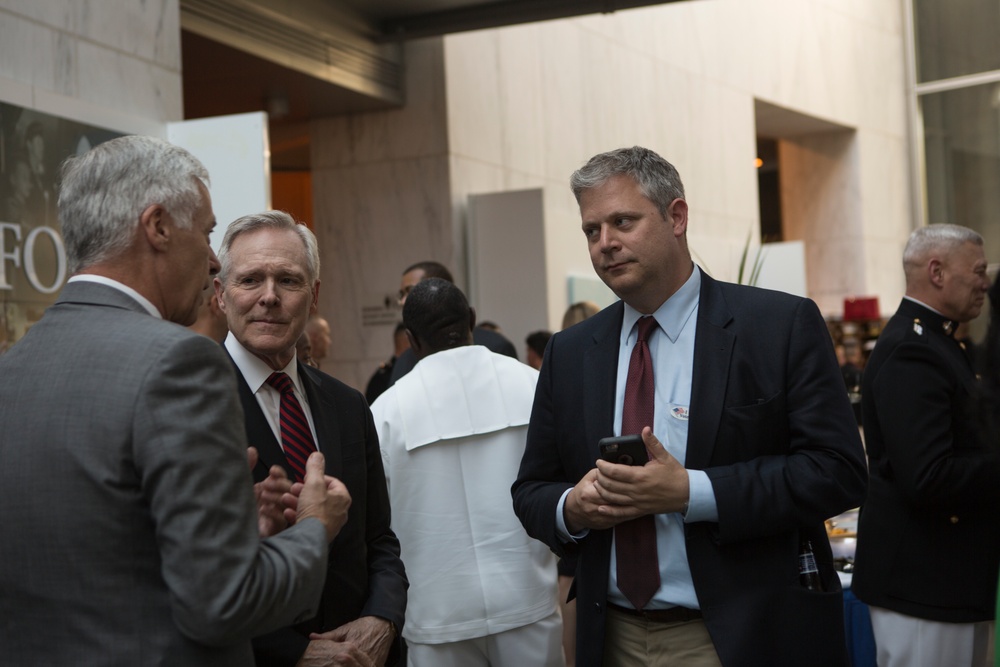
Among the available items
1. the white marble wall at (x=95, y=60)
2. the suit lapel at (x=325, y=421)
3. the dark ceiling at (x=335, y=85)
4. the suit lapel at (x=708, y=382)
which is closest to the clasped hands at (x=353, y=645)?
the suit lapel at (x=325, y=421)

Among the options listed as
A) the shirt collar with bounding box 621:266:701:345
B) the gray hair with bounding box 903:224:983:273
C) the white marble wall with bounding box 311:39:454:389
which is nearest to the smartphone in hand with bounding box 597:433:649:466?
the shirt collar with bounding box 621:266:701:345

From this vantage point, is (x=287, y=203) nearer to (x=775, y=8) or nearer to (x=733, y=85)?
(x=733, y=85)

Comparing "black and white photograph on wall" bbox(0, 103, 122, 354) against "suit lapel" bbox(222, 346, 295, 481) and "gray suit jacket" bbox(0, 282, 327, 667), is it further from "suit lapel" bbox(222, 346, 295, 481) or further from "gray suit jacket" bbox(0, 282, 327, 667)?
"gray suit jacket" bbox(0, 282, 327, 667)

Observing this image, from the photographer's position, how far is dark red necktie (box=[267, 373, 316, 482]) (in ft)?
7.94

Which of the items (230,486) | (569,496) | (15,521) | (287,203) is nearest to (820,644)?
(569,496)

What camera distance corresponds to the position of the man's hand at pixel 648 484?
7.76 ft

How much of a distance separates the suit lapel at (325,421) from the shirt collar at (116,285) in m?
0.72

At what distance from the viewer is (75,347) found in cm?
174

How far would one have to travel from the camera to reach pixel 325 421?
2516 millimetres

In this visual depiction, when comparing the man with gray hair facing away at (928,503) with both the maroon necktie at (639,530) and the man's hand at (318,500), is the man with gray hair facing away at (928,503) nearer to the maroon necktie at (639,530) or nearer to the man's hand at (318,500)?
the maroon necktie at (639,530)

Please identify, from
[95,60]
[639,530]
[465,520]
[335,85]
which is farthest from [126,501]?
[335,85]

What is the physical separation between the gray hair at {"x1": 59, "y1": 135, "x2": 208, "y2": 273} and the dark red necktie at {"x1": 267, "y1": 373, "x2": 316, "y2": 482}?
2.34ft

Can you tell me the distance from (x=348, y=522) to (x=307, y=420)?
253mm

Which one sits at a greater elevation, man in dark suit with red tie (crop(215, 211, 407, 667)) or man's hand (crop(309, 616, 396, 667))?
man in dark suit with red tie (crop(215, 211, 407, 667))
